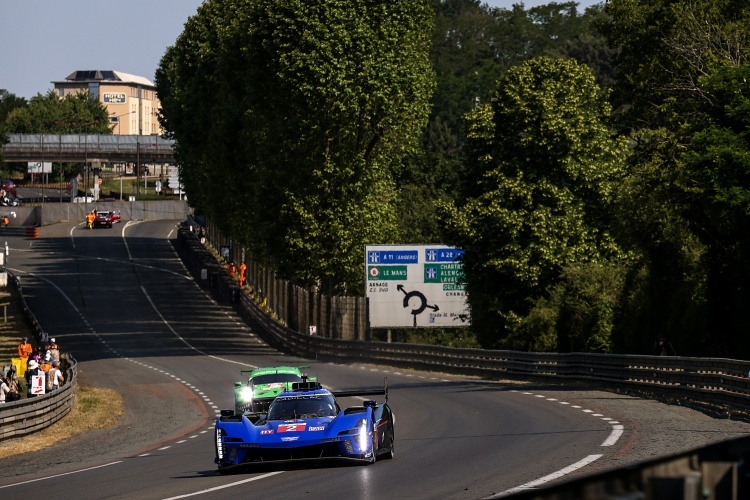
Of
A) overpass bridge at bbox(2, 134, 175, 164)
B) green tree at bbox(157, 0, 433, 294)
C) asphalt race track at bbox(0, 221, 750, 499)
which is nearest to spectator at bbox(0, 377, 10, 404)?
asphalt race track at bbox(0, 221, 750, 499)

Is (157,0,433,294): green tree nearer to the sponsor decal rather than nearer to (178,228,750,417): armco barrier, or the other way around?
(178,228,750,417): armco barrier

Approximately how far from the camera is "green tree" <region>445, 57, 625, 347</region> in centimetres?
4866

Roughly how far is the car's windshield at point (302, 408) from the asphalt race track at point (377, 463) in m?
0.73

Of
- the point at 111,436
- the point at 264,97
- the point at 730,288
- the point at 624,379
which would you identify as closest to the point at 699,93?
the point at 730,288

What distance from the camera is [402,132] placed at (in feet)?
197

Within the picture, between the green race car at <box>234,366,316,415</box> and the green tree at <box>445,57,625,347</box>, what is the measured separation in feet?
70.4

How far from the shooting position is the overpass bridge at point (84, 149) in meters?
169

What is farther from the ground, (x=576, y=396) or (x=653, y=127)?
(x=653, y=127)

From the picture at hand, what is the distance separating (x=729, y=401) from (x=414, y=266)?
30125mm

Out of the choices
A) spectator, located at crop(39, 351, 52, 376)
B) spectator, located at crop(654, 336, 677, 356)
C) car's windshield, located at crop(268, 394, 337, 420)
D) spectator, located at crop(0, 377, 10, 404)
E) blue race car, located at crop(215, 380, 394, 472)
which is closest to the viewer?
blue race car, located at crop(215, 380, 394, 472)

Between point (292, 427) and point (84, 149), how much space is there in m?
158

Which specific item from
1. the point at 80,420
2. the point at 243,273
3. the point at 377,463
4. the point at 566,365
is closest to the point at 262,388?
the point at 80,420

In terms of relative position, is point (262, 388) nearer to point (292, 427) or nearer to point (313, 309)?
point (292, 427)

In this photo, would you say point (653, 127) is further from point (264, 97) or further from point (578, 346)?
point (264, 97)
